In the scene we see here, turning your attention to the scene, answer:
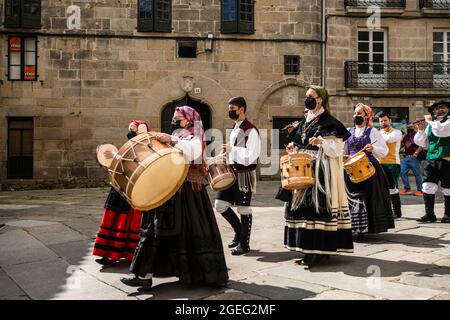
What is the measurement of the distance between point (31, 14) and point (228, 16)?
6.71 meters

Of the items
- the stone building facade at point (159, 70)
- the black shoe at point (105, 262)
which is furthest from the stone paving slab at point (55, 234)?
the stone building facade at point (159, 70)

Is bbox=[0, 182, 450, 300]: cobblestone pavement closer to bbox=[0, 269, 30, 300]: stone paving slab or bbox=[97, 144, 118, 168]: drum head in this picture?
bbox=[0, 269, 30, 300]: stone paving slab

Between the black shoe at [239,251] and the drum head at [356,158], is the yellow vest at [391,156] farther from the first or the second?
→ the black shoe at [239,251]

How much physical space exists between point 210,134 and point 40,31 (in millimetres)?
6707

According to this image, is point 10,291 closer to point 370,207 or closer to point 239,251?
point 239,251

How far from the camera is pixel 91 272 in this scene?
15.0ft

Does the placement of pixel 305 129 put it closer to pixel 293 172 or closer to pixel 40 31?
pixel 293 172

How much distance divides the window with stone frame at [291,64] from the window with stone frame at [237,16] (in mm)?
1616

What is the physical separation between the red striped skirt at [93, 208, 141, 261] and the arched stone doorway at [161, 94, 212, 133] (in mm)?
10893

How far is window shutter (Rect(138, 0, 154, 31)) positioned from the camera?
50.3 feet

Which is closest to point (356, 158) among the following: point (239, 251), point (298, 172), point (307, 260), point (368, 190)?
point (368, 190)

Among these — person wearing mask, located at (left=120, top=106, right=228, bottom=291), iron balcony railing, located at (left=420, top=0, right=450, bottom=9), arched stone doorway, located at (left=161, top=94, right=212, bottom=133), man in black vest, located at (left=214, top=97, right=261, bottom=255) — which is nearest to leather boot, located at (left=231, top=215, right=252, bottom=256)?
man in black vest, located at (left=214, top=97, right=261, bottom=255)

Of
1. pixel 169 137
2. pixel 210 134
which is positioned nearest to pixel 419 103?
pixel 210 134

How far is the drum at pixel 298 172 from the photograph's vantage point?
4484mm
